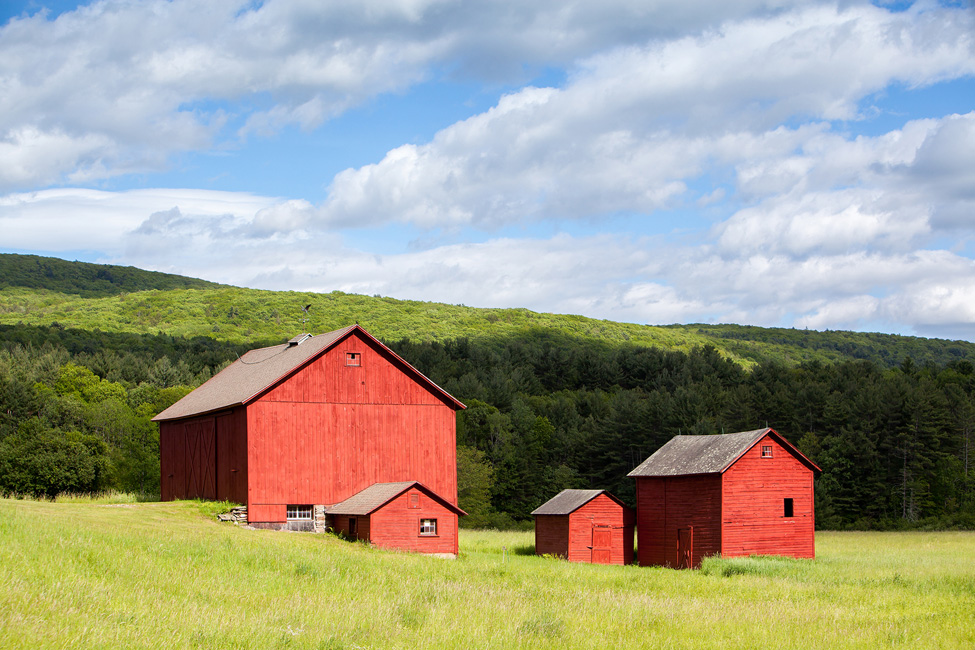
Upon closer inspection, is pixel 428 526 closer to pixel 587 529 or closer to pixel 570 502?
pixel 587 529

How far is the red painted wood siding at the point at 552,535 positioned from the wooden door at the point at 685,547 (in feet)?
18.0

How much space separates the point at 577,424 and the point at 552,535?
53885 millimetres

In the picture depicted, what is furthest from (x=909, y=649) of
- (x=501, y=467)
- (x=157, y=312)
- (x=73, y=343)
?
(x=157, y=312)

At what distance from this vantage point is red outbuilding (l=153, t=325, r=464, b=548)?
131 feet

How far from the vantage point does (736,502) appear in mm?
44031

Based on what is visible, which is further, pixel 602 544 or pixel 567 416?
pixel 567 416

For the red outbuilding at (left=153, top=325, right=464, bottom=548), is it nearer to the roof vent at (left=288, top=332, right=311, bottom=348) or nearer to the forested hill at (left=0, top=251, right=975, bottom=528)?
the roof vent at (left=288, top=332, right=311, bottom=348)

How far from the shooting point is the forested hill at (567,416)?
77.4 m

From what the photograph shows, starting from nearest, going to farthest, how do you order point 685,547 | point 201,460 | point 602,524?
1. point 685,547
2. point 201,460
3. point 602,524

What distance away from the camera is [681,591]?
27.5 meters

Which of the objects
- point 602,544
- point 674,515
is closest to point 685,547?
point 674,515

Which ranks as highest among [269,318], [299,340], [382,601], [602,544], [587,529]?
[269,318]

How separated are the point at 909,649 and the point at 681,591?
10722 mm

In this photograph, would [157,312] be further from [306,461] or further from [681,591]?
[681,591]
